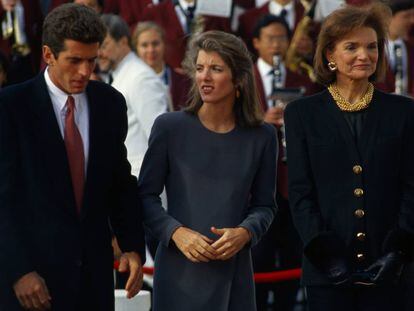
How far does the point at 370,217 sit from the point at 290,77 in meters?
4.37

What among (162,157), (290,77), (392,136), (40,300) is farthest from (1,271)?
(290,77)

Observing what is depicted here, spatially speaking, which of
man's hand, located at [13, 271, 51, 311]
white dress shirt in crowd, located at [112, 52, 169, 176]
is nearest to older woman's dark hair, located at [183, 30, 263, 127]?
man's hand, located at [13, 271, 51, 311]

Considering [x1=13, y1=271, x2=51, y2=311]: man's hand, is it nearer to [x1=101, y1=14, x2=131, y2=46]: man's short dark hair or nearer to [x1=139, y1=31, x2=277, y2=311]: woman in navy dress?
[x1=139, y1=31, x2=277, y2=311]: woman in navy dress

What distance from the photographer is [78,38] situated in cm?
614

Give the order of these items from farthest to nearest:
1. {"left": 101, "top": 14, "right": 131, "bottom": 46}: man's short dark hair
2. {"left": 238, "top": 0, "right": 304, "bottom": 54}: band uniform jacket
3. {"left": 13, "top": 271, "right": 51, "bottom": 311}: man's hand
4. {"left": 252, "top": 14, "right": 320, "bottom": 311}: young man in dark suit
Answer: {"left": 238, "top": 0, "right": 304, "bottom": 54}: band uniform jacket
{"left": 101, "top": 14, "right": 131, "bottom": 46}: man's short dark hair
{"left": 252, "top": 14, "right": 320, "bottom": 311}: young man in dark suit
{"left": 13, "top": 271, "right": 51, "bottom": 311}: man's hand

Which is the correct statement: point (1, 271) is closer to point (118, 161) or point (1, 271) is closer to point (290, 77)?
point (118, 161)

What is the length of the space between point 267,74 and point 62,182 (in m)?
4.78

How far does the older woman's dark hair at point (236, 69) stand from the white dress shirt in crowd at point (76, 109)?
0.70 metres

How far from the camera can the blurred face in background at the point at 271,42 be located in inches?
434

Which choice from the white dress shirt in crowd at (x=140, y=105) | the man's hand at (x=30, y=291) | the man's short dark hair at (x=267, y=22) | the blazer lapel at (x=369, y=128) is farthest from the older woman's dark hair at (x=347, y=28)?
the man's short dark hair at (x=267, y=22)

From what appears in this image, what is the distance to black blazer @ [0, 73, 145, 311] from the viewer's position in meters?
5.99

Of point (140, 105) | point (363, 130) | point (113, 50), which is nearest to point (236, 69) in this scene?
point (363, 130)

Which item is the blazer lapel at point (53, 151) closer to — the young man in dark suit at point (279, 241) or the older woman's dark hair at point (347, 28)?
the older woman's dark hair at point (347, 28)

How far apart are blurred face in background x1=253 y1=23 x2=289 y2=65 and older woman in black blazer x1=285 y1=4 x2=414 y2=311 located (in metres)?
4.30
